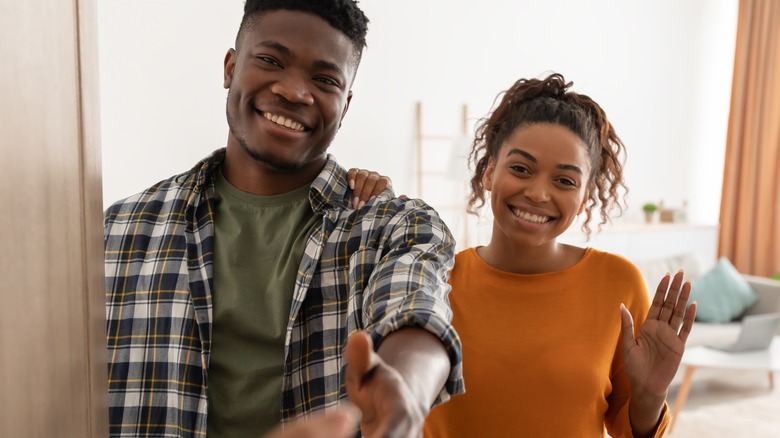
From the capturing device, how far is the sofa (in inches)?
186

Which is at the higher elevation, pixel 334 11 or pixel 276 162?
pixel 334 11

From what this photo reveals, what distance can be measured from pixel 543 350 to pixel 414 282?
0.67 metres

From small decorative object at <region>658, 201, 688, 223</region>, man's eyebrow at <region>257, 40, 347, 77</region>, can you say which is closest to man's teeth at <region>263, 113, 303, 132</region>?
man's eyebrow at <region>257, 40, 347, 77</region>

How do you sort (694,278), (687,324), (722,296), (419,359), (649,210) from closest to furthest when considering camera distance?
(419,359) < (687,324) < (722,296) < (694,278) < (649,210)

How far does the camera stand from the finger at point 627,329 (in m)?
1.52

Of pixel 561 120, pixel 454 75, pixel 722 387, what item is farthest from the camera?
pixel 454 75

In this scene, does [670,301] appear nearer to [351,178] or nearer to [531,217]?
[531,217]

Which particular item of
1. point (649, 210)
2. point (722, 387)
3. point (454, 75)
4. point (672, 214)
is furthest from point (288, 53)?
point (672, 214)

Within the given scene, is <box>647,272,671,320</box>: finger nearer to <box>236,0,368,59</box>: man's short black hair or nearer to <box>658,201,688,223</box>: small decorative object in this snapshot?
<box>236,0,368,59</box>: man's short black hair

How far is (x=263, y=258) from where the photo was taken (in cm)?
121

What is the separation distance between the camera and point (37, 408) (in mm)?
458

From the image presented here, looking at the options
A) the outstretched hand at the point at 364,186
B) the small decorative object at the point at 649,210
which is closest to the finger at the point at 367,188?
the outstretched hand at the point at 364,186

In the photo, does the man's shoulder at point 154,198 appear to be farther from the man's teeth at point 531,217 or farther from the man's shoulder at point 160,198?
the man's teeth at point 531,217

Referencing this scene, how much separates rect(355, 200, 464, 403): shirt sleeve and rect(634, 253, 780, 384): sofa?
3.90 metres
